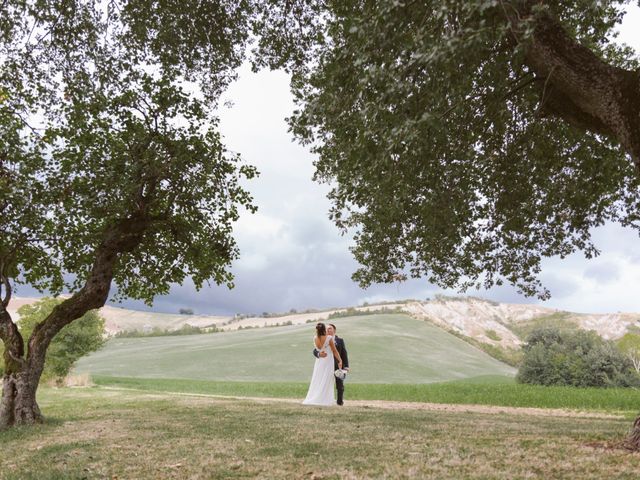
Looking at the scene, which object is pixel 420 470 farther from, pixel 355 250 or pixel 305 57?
pixel 305 57

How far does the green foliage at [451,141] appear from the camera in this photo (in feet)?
27.4

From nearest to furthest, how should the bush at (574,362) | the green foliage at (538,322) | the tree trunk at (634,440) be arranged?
1. the tree trunk at (634,440)
2. the bush at (574,362)
3. the green foliage at (538,322)

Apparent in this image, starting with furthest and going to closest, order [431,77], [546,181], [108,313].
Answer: [108,313], [546,181], [431,77]

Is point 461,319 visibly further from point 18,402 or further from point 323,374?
point 18,402

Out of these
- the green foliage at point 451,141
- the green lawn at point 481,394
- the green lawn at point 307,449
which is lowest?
the green lawn at point 481,394

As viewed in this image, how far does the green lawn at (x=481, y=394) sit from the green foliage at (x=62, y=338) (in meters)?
4.46

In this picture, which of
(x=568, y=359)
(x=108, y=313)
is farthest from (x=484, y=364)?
(x=108, y=313)

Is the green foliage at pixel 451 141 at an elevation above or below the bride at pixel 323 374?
above

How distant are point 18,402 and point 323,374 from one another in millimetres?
10089

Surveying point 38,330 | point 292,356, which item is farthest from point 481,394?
point 292,356

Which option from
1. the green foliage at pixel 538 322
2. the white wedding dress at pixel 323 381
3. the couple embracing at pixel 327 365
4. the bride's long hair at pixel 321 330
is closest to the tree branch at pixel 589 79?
the bride's long hair at pixel 321 330

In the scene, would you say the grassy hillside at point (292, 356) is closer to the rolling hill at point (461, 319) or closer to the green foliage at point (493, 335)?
the rolling hill at point (461, 319)

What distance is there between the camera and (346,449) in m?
9.49

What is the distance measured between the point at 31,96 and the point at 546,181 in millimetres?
16389
